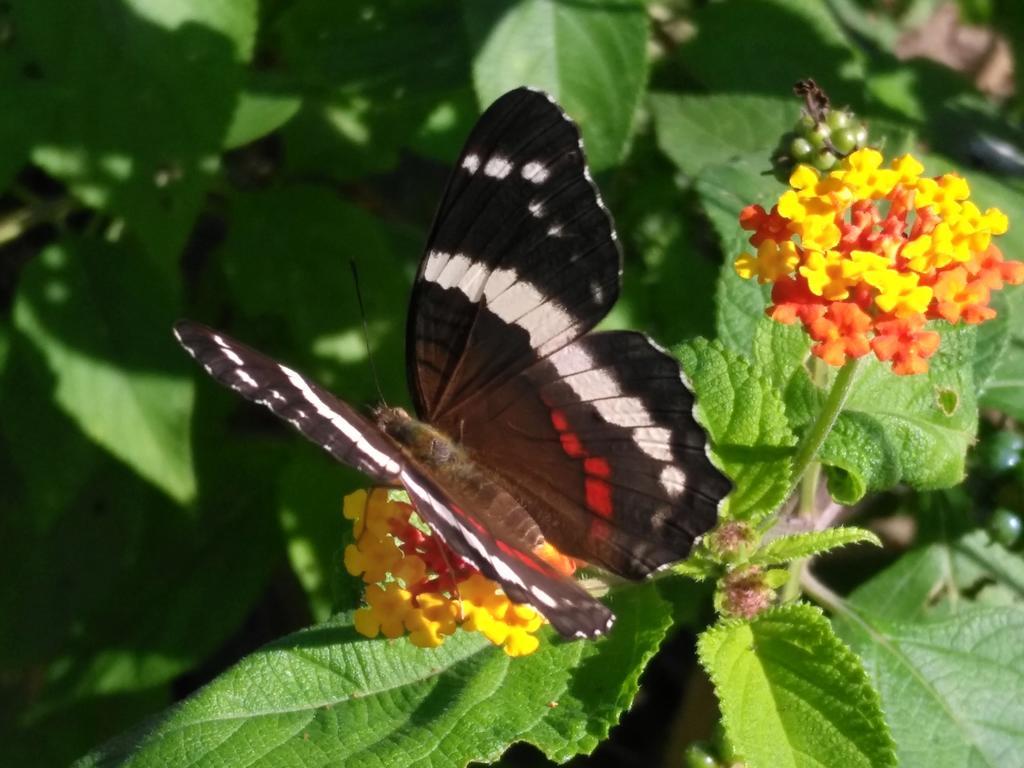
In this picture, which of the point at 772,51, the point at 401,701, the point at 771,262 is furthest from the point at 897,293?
the point at 772,51

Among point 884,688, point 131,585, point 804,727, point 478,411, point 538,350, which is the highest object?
point 538,350

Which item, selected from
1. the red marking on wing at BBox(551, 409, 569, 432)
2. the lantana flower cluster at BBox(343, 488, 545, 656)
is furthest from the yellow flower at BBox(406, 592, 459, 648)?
the red marking on wing at BBox(551, 409, 569, 432)

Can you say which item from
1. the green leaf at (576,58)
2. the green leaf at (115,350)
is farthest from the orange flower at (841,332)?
the green leaf at (115,350)

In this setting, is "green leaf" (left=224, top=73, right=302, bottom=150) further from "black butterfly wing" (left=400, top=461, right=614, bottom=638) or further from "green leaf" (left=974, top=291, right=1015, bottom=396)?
"green leaf" (left=974, top=291, right=1015, bottom=396)

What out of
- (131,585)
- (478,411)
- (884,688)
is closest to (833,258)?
(478,411)

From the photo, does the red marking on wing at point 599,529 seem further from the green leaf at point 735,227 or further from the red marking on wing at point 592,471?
the green leaf at point 735,227

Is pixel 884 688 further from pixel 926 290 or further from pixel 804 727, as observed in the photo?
pixel 926 290

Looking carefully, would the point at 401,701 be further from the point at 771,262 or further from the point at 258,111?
the point at 258,111
